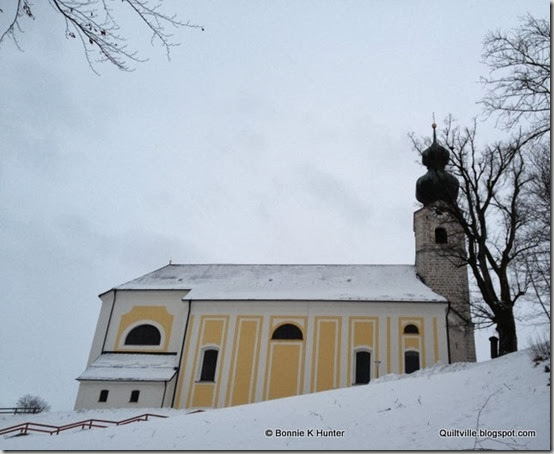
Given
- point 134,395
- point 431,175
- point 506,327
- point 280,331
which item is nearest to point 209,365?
point 134,395

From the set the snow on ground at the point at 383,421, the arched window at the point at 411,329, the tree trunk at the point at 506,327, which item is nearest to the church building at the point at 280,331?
the arched window at the point at 411,329

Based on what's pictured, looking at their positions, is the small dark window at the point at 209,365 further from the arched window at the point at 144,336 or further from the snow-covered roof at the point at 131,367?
the arched window at the point at 144,336

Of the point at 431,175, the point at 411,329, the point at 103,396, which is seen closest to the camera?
the point at 103,396

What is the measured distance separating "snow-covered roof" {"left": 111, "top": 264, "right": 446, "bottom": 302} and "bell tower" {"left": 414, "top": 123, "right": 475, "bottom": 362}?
96cm

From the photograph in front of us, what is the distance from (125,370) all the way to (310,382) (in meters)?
8.89

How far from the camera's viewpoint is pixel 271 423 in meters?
9.19

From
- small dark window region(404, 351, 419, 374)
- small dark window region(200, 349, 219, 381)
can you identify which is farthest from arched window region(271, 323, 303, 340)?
small dark window region(404, 351, 419, 374)

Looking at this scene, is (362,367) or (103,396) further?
(103,396)

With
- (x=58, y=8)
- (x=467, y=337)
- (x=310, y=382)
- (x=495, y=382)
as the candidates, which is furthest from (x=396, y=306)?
(x=58, y=8)

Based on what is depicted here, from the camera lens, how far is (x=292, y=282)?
25578mm

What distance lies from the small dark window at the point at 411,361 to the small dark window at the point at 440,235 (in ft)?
23.1

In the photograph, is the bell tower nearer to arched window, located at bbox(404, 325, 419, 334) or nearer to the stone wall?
the stone wall

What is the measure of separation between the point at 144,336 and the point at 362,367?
11.4 m

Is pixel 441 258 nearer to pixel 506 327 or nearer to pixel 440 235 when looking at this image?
pixel 440 235
